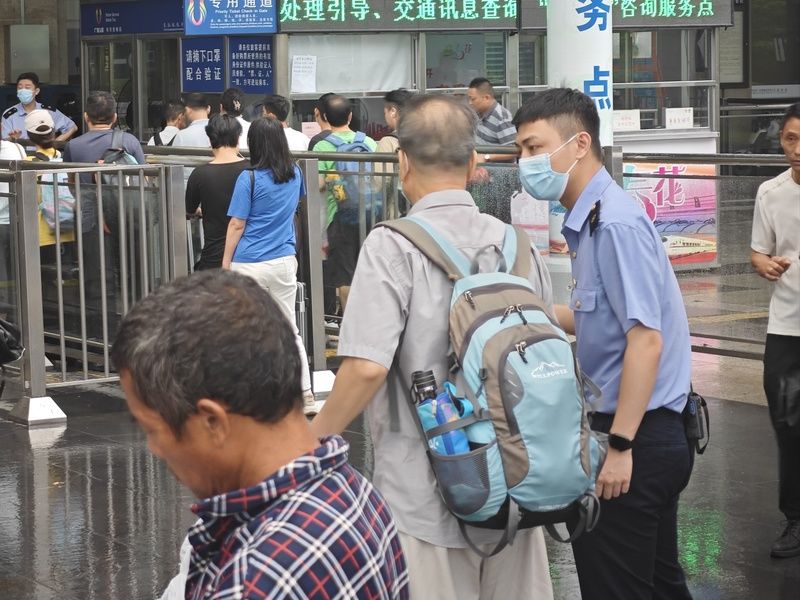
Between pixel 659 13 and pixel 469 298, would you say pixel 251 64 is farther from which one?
pixel 469 298

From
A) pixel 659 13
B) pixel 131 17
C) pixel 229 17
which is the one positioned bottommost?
pixel 229 17

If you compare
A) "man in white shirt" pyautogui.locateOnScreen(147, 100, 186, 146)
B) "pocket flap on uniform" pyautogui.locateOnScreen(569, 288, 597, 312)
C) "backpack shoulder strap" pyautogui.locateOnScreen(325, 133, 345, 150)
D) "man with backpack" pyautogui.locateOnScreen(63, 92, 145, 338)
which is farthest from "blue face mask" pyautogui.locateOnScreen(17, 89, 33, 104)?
"pocket flap on uniform" pyautogui.locateOnScreen(569, 288, 597, 312)

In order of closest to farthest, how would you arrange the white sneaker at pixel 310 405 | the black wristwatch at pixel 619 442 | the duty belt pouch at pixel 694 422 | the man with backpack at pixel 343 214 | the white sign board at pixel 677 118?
the black wristwatch at pixel 619 442
the duty belt pouch at pixel 694 422
the white sneaker at pixel 310 405
the man with backpack at pixel 343 214
the white sign board at pixel 677 118

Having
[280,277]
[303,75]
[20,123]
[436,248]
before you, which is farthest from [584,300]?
[20,123]

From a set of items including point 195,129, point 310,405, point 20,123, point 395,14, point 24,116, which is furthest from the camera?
point 395,14

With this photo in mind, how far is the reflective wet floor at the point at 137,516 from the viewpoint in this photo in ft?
18.4

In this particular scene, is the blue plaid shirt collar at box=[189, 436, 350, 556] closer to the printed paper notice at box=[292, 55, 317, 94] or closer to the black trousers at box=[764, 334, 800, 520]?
the black trousers at box=[764, 334, 800, 520]

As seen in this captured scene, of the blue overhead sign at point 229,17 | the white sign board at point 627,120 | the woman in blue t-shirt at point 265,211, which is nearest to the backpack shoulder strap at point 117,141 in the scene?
the woman in blue t-shirt at point 265,211

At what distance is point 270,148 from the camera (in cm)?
845

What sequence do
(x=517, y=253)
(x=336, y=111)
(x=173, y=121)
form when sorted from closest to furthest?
(x=517, y=253) → (x=336, y=111) → (x=173, y=121)

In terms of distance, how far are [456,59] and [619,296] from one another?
A: 15.3 metres

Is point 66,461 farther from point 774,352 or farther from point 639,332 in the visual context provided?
point 639,332

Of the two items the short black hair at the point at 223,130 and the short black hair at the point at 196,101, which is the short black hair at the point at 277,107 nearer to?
the short black hair at the point at 196,101

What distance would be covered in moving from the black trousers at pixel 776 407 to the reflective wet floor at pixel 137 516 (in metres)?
0.28
